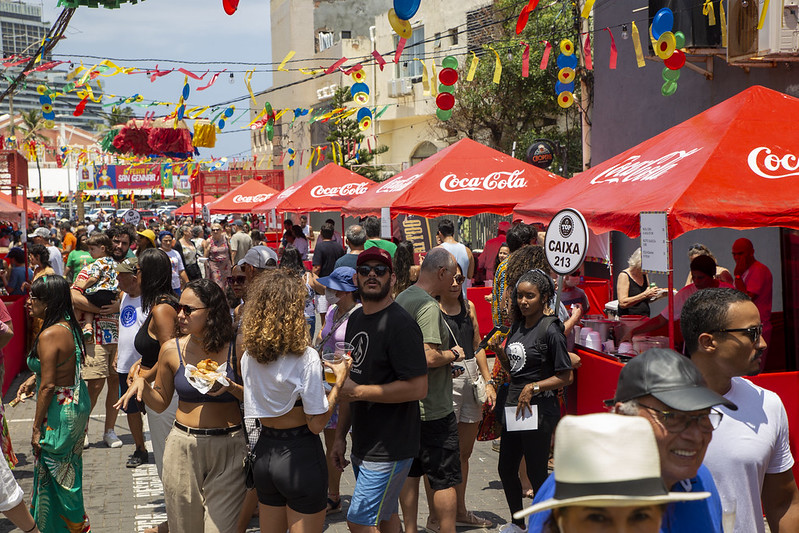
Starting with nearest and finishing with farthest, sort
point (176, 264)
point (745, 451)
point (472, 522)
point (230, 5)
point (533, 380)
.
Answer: point (745, 451) → point (533, 380) → point (472, 522) → point (230, 5) → point (176, 264)

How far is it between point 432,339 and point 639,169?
2595mm

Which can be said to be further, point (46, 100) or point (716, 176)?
point (46, 100)

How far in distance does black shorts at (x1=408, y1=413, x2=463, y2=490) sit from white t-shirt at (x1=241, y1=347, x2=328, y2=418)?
122 centimetres

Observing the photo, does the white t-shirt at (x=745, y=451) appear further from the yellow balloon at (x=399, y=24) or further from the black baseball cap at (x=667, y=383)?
the yellow balloon at (x=399, y=24)

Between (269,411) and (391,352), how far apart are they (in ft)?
2.44

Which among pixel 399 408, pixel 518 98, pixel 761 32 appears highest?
pixel 518 98

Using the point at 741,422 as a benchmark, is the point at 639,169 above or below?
above

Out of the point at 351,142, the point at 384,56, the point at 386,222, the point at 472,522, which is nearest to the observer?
the point at 472,522

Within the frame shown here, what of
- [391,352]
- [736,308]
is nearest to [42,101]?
[391,352]

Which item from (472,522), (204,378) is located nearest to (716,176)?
(472,522)

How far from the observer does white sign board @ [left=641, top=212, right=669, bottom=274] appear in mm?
5398

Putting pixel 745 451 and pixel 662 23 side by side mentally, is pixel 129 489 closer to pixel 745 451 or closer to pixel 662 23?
pixel 745 451

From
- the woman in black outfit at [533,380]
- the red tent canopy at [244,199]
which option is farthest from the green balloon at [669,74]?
the red tent canopy at [244,199]

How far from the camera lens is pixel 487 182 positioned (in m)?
10.8
